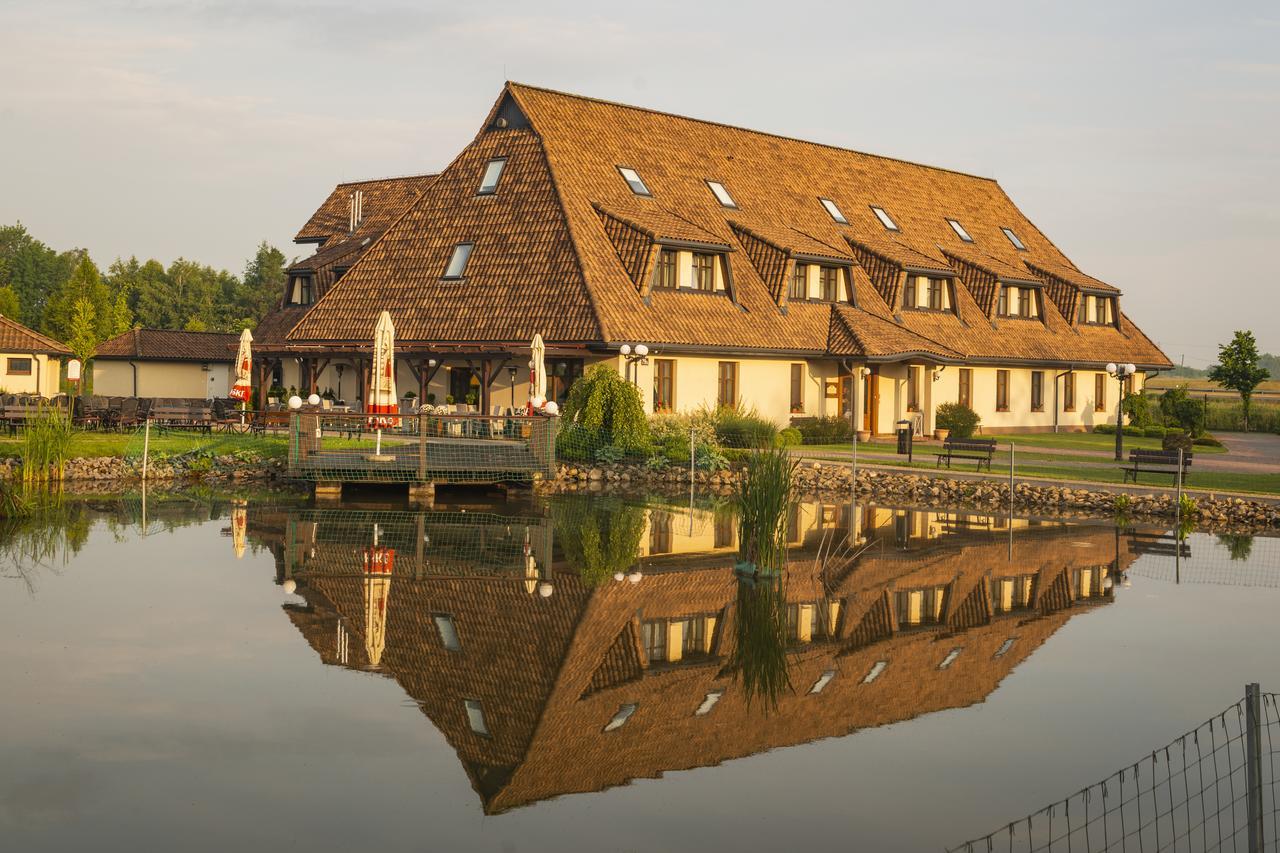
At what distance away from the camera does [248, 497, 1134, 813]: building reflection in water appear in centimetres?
1092

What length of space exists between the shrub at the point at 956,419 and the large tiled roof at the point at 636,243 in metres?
1.97

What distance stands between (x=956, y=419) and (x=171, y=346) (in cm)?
3204

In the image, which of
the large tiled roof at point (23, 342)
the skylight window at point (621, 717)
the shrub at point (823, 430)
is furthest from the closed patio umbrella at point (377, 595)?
the large tiled roof at point (23, 342)

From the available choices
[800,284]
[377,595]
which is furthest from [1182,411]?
[377,595]

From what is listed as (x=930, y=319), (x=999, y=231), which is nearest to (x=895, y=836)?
(x=930, y=319)

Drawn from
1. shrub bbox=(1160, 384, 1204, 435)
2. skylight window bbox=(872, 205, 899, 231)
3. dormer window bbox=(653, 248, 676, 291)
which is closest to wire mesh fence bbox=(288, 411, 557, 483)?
dormer window bbox=(653, 248, 676, 291)

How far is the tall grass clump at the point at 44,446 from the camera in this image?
27108 mm

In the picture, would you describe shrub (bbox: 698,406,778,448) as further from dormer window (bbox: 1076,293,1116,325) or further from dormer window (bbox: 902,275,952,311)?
dormer window (bbox: 1076,293,1116,325)

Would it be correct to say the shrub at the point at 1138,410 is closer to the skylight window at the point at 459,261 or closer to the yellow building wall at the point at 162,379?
the skylight window at the point at 459,261

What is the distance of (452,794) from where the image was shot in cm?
945

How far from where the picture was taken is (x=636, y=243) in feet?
122

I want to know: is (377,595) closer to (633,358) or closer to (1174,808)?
(1174,808)

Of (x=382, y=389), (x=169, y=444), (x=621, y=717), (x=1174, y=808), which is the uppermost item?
(x=382, y=389)

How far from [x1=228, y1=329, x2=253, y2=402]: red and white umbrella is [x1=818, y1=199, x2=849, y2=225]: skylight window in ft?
66.9
